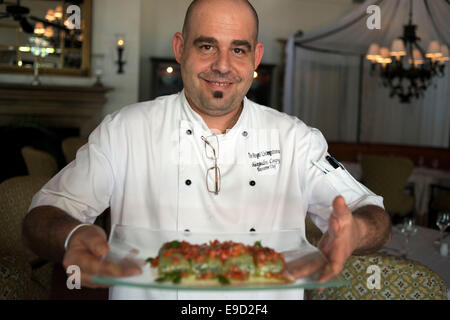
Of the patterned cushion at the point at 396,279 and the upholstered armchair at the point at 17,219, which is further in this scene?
the upholstered armchair at the point at 17,219

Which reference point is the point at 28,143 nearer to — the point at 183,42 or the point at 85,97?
the point at 85,97

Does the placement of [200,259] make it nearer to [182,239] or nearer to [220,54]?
[182,239]

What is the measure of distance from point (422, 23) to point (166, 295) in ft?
13.6

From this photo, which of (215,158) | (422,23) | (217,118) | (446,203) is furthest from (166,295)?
(446,203)

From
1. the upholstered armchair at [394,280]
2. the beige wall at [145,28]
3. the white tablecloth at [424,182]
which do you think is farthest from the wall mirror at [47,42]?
the upholstered armchair at [394,280]

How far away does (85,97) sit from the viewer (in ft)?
20.5

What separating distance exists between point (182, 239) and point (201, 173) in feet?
1.49

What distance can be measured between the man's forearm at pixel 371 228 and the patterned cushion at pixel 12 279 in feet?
3.73

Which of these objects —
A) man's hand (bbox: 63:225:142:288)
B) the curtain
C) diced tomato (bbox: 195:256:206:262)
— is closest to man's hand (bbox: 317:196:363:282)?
diced tomato (bbox: 195:256:206:262)

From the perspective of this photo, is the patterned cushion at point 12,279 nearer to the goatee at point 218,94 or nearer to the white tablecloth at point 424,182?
the goatee at point 218,94

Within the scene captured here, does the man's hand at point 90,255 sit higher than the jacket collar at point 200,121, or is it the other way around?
the jacket collar at point 200,121

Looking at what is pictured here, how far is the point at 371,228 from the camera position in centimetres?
127

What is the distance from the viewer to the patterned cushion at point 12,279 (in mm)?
1610

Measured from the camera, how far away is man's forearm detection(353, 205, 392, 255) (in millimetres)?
1249
